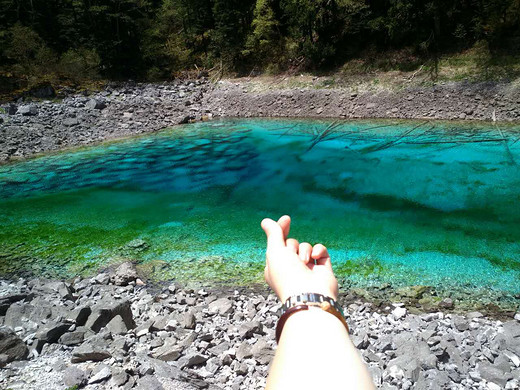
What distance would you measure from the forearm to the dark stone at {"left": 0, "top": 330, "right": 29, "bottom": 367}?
10.8 ft

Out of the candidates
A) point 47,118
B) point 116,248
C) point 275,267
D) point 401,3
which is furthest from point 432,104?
point 47,118

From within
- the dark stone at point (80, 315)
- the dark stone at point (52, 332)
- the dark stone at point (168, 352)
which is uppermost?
the dark stone at point (52, 332)

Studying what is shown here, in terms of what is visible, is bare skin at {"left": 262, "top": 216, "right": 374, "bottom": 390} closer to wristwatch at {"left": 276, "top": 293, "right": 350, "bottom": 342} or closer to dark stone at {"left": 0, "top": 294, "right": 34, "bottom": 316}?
wristwatch at {"left": 276, "top": 293, "right": 350, "bottom": 342}

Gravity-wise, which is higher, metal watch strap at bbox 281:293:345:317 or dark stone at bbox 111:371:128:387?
metal watch strap at bbox 281:293:345:317

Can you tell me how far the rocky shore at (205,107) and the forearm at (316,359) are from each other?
16505 millimetres

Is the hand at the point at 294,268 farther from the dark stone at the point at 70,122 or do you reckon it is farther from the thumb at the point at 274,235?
the dark stone at the point at 70,122

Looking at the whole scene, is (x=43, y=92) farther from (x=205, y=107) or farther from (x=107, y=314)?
(x=107, y=314)

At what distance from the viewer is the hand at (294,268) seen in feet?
5.27

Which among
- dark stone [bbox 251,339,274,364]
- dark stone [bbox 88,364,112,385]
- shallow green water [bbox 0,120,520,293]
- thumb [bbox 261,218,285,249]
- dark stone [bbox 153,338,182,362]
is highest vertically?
thumb [bbox 261,218,285,249]

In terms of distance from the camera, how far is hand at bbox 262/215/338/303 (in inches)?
63.2

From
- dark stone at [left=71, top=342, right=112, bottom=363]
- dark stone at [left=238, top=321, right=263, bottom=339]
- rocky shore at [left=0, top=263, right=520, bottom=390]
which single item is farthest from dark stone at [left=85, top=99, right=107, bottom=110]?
dark stone at [left=238, top=321, right=263, bottom=339]

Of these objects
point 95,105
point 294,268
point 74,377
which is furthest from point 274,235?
point 95,105

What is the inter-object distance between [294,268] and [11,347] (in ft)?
10.9

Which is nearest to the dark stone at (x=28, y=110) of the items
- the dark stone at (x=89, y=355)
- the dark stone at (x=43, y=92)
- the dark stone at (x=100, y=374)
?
the dark stone at (x=43, y=92)
